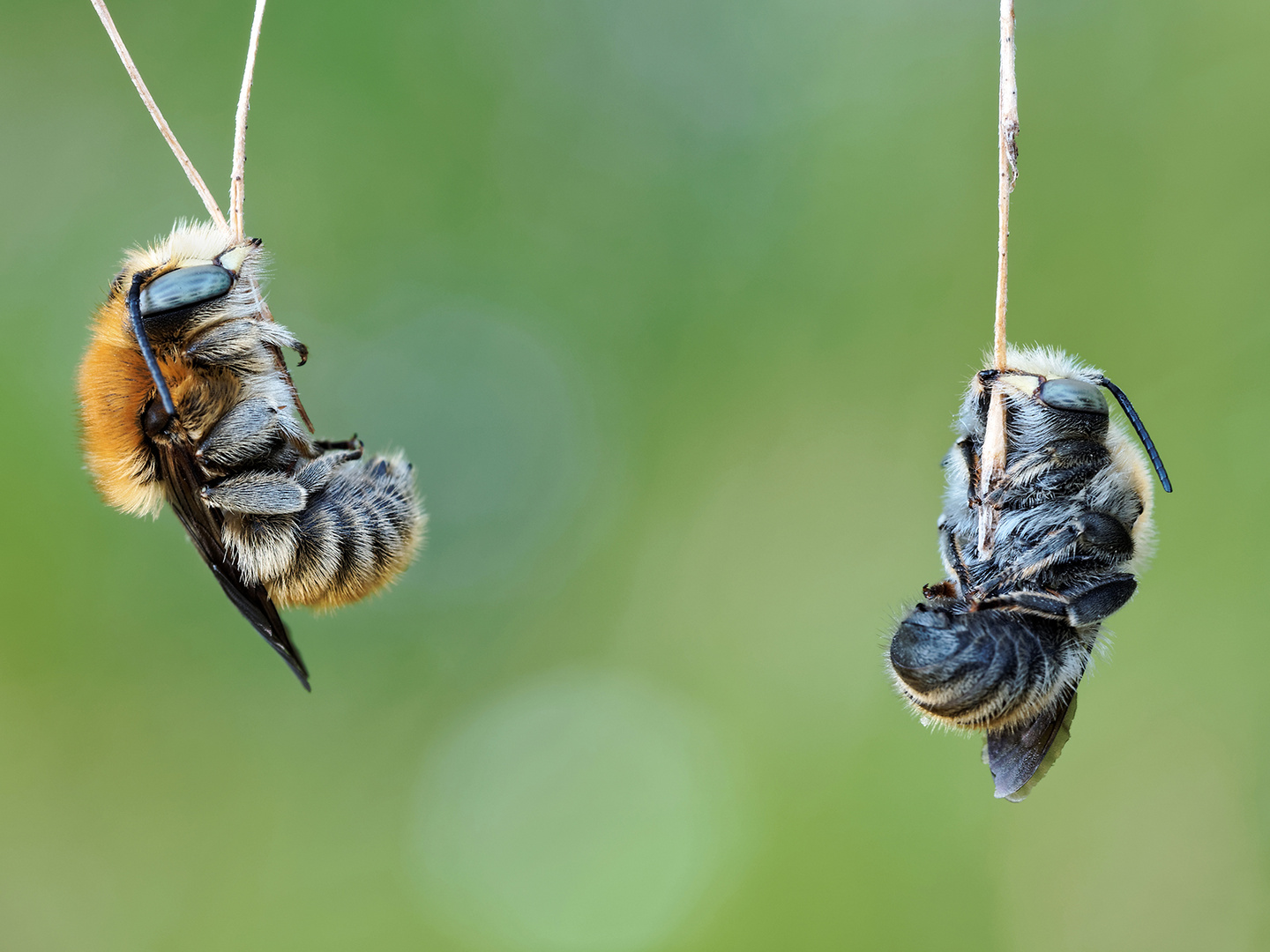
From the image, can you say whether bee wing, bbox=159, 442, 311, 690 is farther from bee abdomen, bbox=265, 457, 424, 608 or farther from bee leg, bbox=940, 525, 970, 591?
bee leg, bbox=940, 525, 970, 591

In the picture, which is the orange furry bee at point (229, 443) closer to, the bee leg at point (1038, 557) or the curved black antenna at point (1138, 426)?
the bee leg at point (1038, 557)

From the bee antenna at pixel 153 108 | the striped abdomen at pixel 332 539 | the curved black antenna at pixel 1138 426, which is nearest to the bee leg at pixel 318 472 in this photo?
the striped abdomen at pixel 332 539

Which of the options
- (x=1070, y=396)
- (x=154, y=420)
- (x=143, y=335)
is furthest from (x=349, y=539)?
(x=1070, y=396)

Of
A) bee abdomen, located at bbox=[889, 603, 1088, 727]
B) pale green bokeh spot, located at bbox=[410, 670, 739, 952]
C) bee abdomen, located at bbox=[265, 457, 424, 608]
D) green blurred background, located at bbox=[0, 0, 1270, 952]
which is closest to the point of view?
bee abdomen, located at bbox=[889, 603, 1088, 727]

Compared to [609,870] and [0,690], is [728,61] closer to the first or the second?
[609,870]

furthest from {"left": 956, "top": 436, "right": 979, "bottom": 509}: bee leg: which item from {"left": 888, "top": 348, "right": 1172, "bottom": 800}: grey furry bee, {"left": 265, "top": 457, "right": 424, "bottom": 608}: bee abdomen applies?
{"left": 265, "top": 457, "right": 424, "bottom": 608}: bee abdomen

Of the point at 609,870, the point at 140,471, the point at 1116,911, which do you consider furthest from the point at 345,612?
the point at 1116,911
